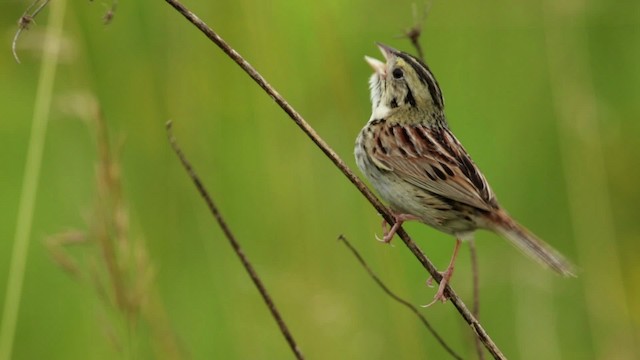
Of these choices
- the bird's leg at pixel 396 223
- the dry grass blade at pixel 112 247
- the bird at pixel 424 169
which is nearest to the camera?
the bird's leg at pixel 396 223

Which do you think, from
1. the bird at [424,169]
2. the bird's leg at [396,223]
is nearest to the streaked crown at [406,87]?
the bird at [424,169]

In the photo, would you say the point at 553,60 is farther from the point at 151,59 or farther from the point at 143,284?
the point at 143,284

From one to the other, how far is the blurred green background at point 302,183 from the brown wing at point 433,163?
0.75m

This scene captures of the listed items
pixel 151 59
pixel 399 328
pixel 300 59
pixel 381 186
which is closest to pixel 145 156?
pixel 151 59

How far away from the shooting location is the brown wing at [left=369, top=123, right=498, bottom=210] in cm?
379

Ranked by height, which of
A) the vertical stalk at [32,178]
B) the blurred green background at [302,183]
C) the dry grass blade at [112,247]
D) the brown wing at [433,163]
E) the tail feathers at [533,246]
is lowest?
the blurred green background at [302,183]

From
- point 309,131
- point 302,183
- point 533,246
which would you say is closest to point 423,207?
point 533,246

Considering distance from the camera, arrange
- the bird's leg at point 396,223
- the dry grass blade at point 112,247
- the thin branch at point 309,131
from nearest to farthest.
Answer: the thin branch at point 309,131, the bird's leg at point 396,223, the dry grass blade at point 112,247

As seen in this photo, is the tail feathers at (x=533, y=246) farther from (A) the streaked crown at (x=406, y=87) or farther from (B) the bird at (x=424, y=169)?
(A) the streaked crown at (x=406, y=87)

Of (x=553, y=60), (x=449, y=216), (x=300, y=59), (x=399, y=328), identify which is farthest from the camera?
(x=300, y=59)

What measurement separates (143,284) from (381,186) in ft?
2.57

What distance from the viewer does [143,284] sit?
12.9 feet

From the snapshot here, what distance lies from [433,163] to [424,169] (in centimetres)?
4

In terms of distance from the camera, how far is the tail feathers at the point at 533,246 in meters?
3.39
